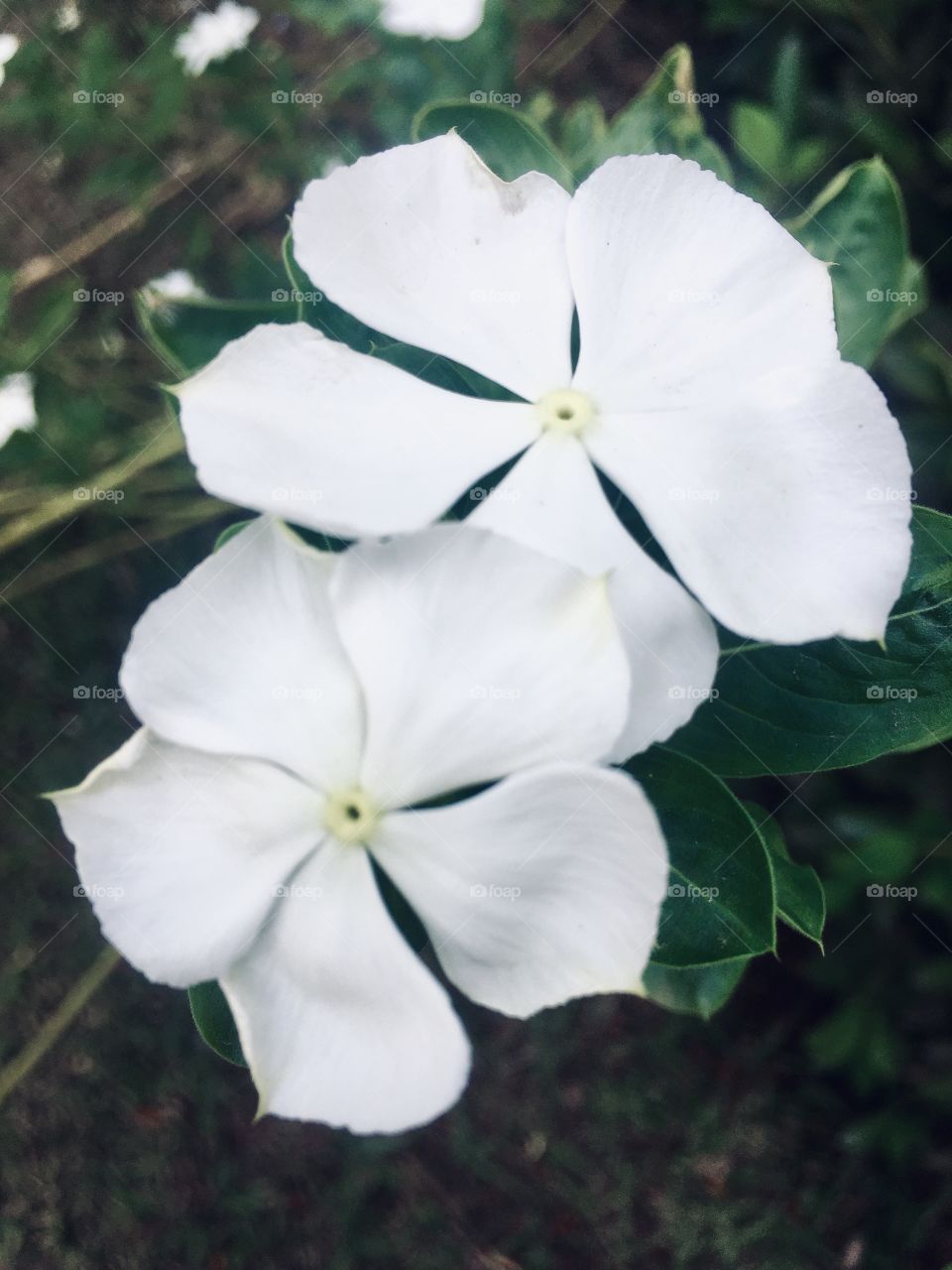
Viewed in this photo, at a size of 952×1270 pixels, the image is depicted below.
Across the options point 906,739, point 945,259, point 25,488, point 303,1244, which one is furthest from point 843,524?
point 303,1244

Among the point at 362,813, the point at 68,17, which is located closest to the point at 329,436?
the point at 362,813

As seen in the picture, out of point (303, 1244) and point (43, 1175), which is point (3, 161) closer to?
point (43, 1175)

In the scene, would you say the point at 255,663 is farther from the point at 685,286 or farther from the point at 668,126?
the point at 668,126

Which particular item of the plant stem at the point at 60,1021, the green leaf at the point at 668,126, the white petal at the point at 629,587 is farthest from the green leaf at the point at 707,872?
the plant stem at the point at 60,1021

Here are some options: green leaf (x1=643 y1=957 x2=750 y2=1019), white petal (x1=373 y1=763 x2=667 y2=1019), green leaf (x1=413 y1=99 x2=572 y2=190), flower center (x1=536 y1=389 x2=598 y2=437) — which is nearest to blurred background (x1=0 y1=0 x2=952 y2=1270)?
green leaf (x1=413 y1=99 x2=572 y2=190)

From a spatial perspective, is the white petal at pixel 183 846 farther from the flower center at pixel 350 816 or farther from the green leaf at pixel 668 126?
the green leaf at pixel 668 126
